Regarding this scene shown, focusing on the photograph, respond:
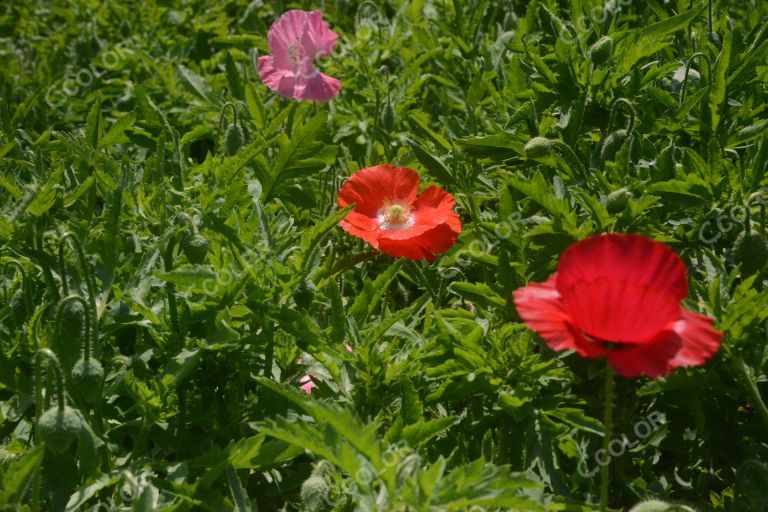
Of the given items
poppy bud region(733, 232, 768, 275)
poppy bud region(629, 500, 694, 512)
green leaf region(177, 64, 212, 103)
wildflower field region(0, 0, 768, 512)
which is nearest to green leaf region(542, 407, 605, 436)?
wildflower field region(0, 0, 768, 512)

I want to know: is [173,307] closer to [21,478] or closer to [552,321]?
[21,478]

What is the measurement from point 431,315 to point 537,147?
0.46 metres

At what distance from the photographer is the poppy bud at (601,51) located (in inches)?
95.0

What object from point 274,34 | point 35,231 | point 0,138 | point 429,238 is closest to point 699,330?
point 429,238

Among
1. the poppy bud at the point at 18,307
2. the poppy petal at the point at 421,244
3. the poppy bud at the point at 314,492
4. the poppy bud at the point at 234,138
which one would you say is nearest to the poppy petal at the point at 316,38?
the poppy bud at the point at 234,138

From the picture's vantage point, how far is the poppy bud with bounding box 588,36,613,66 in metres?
2.41

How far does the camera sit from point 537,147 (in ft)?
7.41

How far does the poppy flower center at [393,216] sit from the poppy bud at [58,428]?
1136 millimetres

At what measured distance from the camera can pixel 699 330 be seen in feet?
5.25

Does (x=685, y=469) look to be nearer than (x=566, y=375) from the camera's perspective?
No

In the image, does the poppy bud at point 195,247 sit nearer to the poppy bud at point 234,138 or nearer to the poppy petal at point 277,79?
the poppy bud at point 234,138

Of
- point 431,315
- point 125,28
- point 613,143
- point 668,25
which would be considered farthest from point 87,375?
point 125,28

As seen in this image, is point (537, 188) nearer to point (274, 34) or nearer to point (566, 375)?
point (566, 375)

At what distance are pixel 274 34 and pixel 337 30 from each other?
1.10 meters
